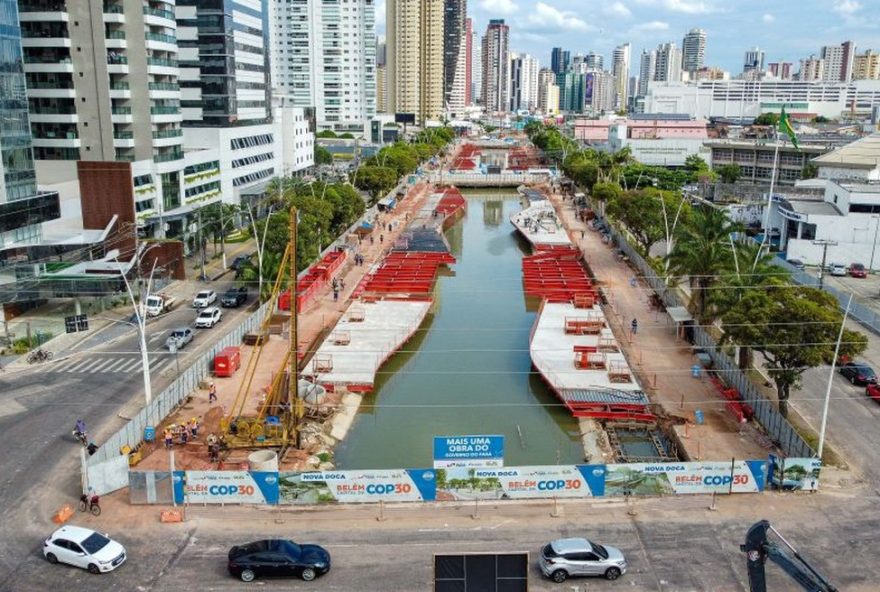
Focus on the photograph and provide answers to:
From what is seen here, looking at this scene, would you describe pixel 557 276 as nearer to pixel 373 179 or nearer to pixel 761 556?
pixel 373 179

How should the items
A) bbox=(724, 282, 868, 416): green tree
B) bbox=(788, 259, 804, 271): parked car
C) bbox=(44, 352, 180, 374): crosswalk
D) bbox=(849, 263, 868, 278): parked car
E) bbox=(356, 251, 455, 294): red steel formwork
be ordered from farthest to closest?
bbox=(788, 259, 804, 271): parked car
bbox=(849, 263, 868, 278): parked car
bbox=(356, 251, 455, 294): red steel formwork
bbox=(44, 352, 180, 374): crosswalk
bbox=(724, 282, 868, 416): green tree

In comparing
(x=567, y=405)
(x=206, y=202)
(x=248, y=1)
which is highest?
(x=248, y=1)

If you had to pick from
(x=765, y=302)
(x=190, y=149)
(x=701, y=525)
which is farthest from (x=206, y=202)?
(x=701, y=525)

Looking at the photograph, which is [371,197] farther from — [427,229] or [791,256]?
[791,256]

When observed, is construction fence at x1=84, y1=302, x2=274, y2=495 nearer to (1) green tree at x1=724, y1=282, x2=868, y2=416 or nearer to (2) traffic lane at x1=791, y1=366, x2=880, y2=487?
(1) green tree at x1=724, y1=282, x2=868, y2=416

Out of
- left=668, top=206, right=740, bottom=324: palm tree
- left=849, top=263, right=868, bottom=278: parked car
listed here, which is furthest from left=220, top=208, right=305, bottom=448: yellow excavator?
left=849, top=263, right=868, bottom=278: parked car

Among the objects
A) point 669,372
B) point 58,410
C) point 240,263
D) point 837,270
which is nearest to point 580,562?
point 669,372
